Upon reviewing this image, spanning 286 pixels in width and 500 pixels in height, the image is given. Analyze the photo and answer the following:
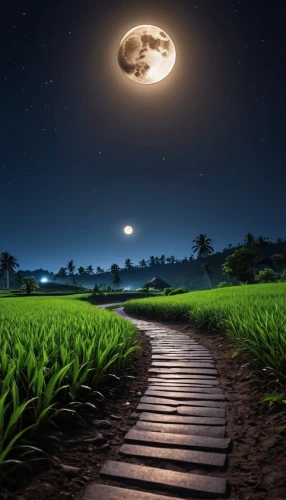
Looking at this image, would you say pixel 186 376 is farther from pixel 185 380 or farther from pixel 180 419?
pixel 180 419

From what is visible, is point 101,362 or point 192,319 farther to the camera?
point 192,319

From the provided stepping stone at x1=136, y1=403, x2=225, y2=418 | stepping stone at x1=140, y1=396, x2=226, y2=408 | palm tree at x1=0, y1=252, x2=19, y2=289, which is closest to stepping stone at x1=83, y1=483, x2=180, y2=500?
A: stepping stone at x1=136, y1=403, x2=225, y2=418

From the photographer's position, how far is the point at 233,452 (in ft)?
9.09

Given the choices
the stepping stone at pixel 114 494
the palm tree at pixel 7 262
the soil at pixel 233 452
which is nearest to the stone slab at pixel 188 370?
the soil at pixel 233 452

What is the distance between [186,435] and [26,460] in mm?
1509

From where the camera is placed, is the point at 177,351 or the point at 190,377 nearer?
the point at 190,377

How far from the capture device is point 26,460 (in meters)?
2.45

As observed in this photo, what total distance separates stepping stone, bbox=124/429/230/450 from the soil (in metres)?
0.13

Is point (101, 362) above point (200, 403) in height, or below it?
above

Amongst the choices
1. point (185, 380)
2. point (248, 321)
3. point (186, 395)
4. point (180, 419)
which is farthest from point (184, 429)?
point (248, 321)

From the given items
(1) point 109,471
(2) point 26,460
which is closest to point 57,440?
(2) point 26,460

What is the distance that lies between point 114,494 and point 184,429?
1.20 m

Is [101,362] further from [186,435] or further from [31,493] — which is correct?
[31,493]

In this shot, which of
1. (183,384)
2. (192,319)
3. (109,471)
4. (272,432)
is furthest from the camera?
(192,319)
